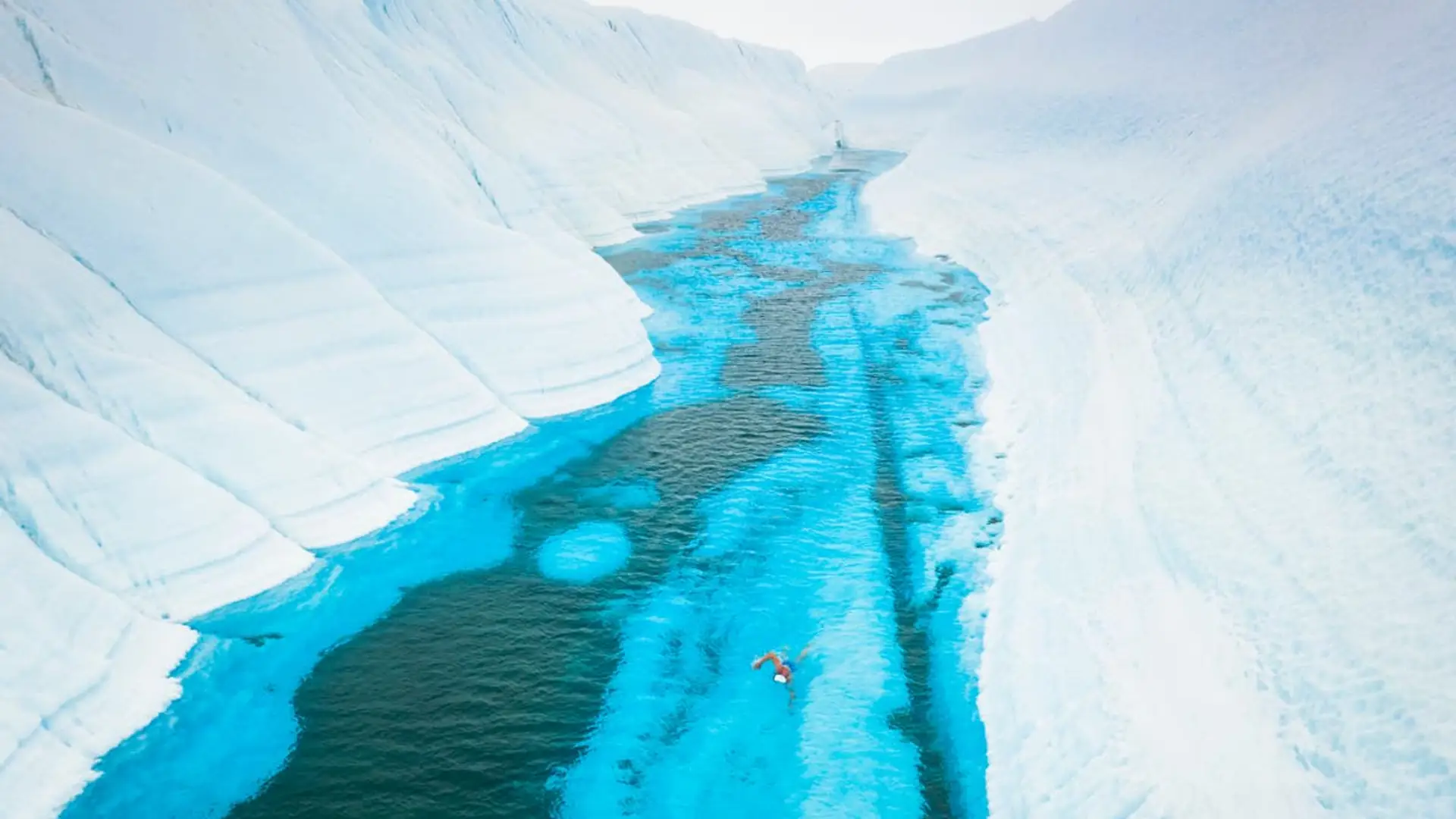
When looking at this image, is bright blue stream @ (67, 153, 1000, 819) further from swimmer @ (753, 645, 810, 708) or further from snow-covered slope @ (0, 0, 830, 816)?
snow-covered slope @ (0, 0, 830, 816)

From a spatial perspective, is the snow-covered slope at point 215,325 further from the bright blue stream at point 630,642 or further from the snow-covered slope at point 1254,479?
the snow-covered slope at point 1254,479

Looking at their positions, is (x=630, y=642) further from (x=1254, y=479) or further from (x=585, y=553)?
(x=1254, y=479)

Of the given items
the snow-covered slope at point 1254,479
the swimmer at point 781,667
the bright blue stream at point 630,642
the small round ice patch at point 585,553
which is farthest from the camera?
the small round ice patch at point 585,553

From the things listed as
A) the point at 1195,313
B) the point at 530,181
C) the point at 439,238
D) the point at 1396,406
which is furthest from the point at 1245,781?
the point at 530,181

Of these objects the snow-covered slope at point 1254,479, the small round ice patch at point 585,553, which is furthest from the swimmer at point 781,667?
the small round ice patch at point 585,553

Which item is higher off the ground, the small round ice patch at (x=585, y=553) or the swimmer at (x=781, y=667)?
the small round ice patch at (x=585, y=553)

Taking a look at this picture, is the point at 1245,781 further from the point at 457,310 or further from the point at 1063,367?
the point at 457,310
